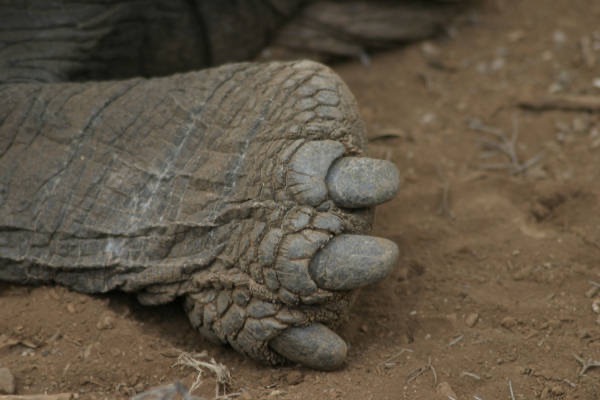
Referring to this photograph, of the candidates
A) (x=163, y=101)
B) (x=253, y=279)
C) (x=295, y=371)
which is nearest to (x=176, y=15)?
(x=163, y=101)

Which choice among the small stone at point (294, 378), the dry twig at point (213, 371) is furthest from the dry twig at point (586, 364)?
the dry twig at point (213, 371)

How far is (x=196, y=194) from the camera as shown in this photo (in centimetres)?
211

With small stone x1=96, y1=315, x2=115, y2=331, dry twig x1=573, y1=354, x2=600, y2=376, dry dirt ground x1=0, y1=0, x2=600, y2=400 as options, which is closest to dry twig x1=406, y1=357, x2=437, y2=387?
dry dirt ground x1=0, y1=0, x2=600, y2=400

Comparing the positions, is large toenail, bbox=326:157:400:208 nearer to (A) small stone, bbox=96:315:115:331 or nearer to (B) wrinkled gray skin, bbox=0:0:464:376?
(B) wrinkled gray skin, bbox=0:0:464:376

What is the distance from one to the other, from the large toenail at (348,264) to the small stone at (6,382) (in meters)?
0.70

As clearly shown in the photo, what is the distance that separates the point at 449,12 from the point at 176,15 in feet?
4.16

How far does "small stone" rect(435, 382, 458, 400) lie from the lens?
6.01 ft

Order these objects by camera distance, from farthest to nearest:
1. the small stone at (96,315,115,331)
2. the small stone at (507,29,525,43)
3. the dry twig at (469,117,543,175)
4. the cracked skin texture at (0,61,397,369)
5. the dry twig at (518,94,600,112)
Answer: the small stone at (507,29,525,43), the dry twig at (518,94,600,112), the dry twig at (469,117,543,175), the small stone at (96,315,115,331), the cracked skin texture at (0,61,397,369)

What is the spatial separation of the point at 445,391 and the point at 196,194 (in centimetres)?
77

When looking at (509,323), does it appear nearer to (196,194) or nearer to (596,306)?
(596,306)

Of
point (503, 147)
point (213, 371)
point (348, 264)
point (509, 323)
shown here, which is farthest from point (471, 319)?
point (503, 147)

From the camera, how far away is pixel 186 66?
115 inches

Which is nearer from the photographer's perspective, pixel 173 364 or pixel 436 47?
pixel 173 364

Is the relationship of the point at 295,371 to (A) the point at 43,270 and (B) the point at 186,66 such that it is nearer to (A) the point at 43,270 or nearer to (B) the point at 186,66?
(A) the point at 43,270
